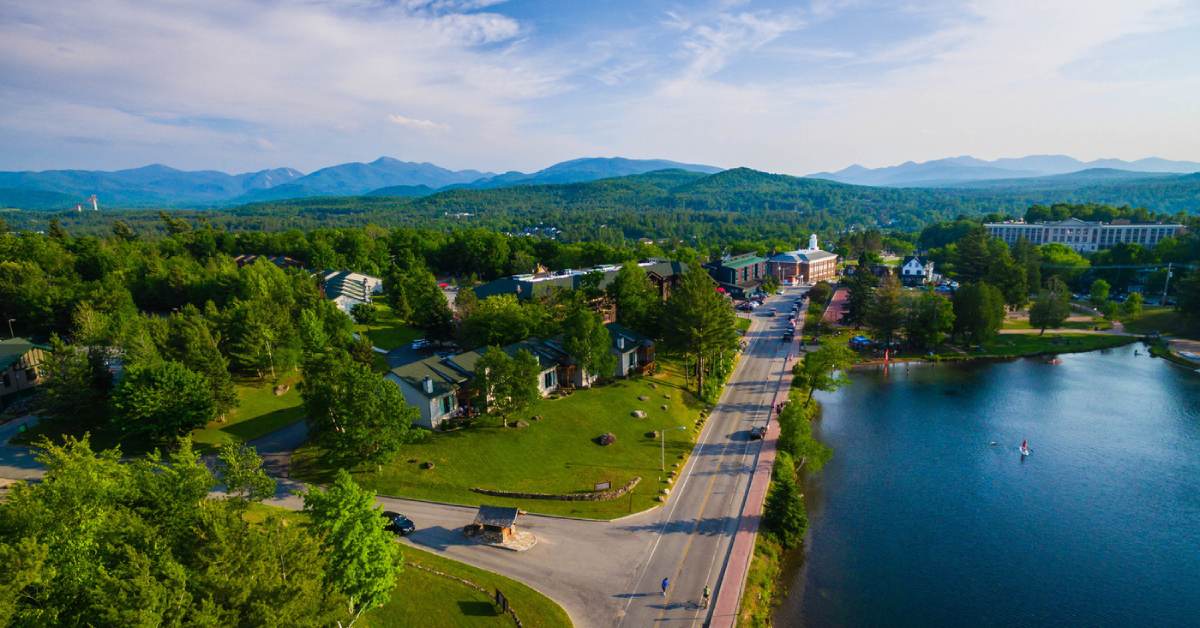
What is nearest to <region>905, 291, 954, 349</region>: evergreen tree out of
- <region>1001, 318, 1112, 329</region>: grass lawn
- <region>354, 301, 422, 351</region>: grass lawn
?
<region>1001, 318, 1112, 329</region>: grass lawn

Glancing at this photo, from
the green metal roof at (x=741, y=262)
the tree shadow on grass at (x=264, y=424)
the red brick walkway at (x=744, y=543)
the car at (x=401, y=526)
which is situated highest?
the green metal roof at (x=741, y=262)

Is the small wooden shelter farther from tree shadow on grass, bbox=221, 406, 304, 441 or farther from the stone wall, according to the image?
tree shadow on grass, bbox=221, 406, 304, 441

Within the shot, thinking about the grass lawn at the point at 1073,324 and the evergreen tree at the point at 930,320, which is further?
the grass lawn at the point at 1073,324

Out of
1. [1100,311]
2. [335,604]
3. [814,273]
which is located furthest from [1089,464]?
[814,273]

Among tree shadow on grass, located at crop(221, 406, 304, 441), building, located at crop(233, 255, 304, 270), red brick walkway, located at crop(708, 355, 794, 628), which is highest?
building, located at crop(233, 255, 304, 270)

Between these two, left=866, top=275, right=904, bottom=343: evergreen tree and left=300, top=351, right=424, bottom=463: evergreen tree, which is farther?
left=866, top=275, right=904, bottom=343: evergreen tree

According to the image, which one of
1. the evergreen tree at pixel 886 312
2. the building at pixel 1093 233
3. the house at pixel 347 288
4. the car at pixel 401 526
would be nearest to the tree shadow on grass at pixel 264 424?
the car at pixel 401 526

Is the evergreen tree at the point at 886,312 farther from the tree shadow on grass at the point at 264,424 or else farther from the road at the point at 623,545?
the tree shadow on grass at the point at 264,424
